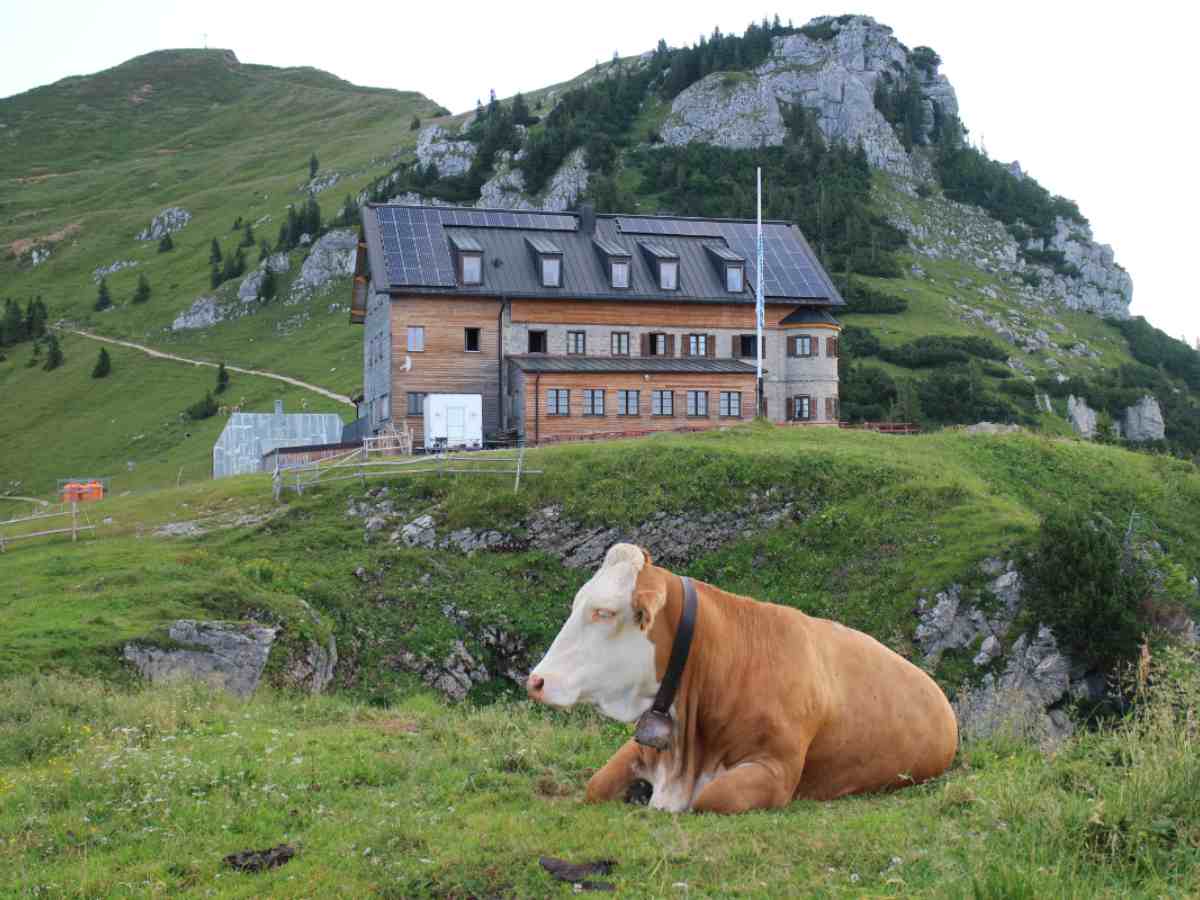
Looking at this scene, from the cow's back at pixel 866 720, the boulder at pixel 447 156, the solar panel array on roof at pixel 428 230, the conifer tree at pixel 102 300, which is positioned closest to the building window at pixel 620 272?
the solar panel array on roof at pixel 428 230

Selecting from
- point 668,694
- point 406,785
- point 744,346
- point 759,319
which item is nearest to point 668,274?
point 744,346

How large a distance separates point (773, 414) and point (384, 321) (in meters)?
21.3

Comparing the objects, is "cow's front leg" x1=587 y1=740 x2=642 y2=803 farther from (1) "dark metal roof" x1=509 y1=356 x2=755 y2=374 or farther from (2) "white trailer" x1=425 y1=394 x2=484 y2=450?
(1) "dark metal roof" x1=509 y1=356 x2=755 y2=374

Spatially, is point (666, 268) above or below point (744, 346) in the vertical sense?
above

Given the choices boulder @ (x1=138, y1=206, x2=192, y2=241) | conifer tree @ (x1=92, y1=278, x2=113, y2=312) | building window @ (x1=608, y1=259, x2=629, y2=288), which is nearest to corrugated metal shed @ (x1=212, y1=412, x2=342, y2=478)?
building window @ (x1=608, y1=259, x2=629, y2=288)

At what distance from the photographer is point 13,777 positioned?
33.8 ft

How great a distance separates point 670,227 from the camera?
62.3 m

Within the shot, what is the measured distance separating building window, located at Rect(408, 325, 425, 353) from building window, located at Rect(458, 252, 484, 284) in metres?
3.22

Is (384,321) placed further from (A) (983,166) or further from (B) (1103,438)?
(A) (983,166)

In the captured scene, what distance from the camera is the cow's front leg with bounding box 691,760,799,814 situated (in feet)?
25.0

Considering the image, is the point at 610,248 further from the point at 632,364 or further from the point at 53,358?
the point at 53,358

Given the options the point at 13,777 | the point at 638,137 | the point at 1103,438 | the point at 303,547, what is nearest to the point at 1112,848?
the point at 13,777

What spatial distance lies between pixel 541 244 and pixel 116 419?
56.4 m

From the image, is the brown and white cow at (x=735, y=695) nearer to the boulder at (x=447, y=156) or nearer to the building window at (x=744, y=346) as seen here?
the building window at (x=744, y=346)
